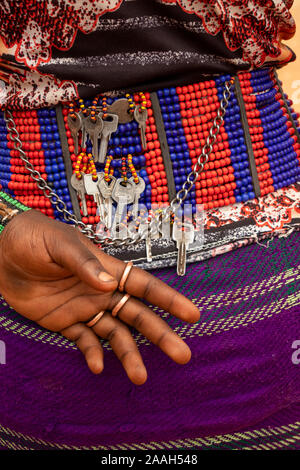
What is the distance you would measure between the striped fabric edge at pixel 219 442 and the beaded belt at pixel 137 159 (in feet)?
1.17

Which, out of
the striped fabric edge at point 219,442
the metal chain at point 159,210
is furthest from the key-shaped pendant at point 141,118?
the striped fabric edge at point 219,442

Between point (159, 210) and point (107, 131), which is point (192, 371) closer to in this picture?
point (159, 210)

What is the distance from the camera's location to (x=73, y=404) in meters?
0.86

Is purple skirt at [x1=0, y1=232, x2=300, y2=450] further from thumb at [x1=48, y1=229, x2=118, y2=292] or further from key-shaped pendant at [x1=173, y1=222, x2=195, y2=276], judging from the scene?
thumb at [x1=48, y1=229, x2=118, y2=292]

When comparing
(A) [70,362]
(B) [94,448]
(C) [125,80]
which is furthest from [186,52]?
(B) [94,448]

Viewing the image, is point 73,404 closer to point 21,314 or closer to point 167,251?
point 21,314

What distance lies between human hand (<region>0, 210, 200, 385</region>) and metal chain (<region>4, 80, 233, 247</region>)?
0.21 ft

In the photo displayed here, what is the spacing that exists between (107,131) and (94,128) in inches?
0.9

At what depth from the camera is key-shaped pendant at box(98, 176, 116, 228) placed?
859mm

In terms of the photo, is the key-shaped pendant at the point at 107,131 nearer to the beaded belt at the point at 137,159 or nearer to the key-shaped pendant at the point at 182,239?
the beaded belt at the point at 137,159

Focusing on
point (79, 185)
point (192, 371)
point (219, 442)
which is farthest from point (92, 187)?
Answer: point (219, 442)

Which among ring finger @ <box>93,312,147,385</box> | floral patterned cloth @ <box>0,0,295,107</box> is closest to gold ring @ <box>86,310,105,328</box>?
ring finger @ <box>93,312,147,385</box>

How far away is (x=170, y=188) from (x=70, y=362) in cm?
35

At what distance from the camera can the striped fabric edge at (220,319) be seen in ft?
2.74
